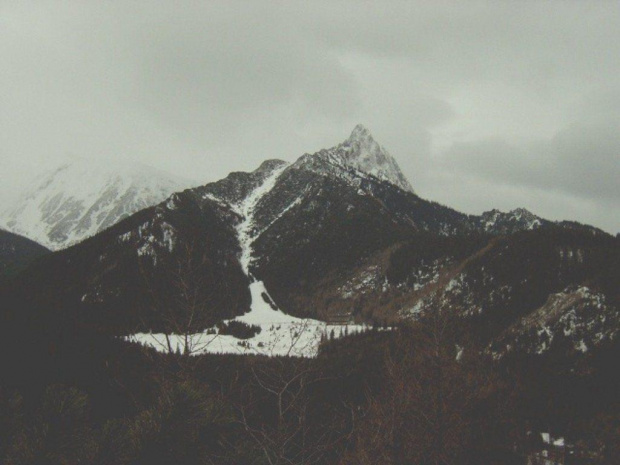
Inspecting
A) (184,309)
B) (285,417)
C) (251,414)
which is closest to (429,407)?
(285,417)

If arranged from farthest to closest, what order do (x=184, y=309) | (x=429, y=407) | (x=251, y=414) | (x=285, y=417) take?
(x=429, y=407) < (x=285, y=417) < (x=251, y=414) < (x=184, y=309)

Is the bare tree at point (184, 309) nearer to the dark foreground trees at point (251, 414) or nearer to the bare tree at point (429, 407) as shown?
the dark foreground trees at point (251, 414)

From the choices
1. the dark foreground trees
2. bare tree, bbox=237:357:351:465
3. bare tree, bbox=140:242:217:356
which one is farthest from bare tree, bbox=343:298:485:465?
bare tree, bbox=140:242:217:356

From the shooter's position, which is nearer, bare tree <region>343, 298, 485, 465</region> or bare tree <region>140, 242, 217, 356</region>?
bare tree <region>140, 242, 217, 356</region>

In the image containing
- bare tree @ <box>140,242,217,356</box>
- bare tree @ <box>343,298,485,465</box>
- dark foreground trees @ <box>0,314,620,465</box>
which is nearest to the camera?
dark foreground trees @ <box>0,314,620,465</box>

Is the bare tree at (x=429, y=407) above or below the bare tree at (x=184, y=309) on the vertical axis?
below

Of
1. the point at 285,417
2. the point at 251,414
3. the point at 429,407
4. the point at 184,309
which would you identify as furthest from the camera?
the point at 429,407

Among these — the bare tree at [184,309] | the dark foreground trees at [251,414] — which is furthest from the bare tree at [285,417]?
the bare tree at [184,309]

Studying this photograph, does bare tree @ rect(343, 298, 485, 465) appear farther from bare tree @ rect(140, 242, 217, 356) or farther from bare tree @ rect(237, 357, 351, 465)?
bare tree @ rect(140, 242, 217, 356)

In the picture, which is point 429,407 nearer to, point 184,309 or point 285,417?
point 285,417

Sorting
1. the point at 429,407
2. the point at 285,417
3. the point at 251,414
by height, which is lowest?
the point at 429,407

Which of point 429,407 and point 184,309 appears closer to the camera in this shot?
point 184,309

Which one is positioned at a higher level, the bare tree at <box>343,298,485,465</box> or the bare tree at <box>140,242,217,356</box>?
the bare tree at <box>140,242,217,356</box>

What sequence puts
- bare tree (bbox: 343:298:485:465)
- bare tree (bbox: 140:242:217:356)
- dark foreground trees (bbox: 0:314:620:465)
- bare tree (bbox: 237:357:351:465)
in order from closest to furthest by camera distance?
dark foreground trees (bbox: 0:314:620:465), bare tree (bbox: 140:242:217:356), bare tree (bbox: 237:357:351:465), bare tree (bbox: 343:298:485:465)
